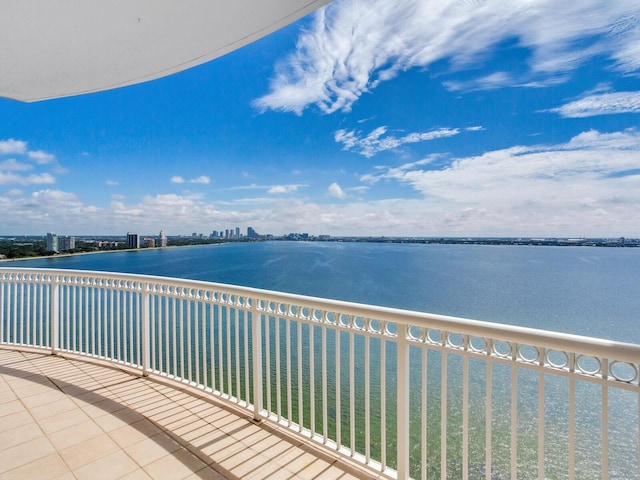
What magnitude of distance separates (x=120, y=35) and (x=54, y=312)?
11.0ft

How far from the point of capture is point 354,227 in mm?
42719

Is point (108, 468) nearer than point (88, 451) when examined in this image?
Yes

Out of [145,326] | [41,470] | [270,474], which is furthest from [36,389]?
[270,474]

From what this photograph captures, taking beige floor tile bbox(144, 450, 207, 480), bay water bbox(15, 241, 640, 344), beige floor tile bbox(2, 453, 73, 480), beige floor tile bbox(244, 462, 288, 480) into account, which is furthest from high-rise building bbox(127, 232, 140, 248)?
beige floor tile bbox(244, 462, 288, 480)

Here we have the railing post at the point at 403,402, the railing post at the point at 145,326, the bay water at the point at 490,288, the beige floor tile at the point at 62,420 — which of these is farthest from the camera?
the bay water at the point at 490,288

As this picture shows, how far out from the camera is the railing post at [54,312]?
12.7ft

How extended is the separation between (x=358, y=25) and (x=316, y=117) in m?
22.3

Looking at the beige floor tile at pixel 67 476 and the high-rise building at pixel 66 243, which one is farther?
the high-rise building at pixel 66 243

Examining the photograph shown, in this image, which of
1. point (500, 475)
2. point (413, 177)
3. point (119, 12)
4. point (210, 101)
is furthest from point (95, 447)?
point (413, 177)

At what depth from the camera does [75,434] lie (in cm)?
234

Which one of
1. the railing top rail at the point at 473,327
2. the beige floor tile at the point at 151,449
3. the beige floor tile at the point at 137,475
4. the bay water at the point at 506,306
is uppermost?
the railing top rail at the point at 473,327

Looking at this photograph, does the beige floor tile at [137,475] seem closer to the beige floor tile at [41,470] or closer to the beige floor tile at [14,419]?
the beige floor tile at [41,470]

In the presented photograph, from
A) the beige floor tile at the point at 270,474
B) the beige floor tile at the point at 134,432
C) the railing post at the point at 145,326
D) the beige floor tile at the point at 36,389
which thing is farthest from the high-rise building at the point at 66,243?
the beige floor tile at the point at 270,474

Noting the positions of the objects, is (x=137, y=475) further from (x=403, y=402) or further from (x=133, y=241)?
(x=133, y=241)
